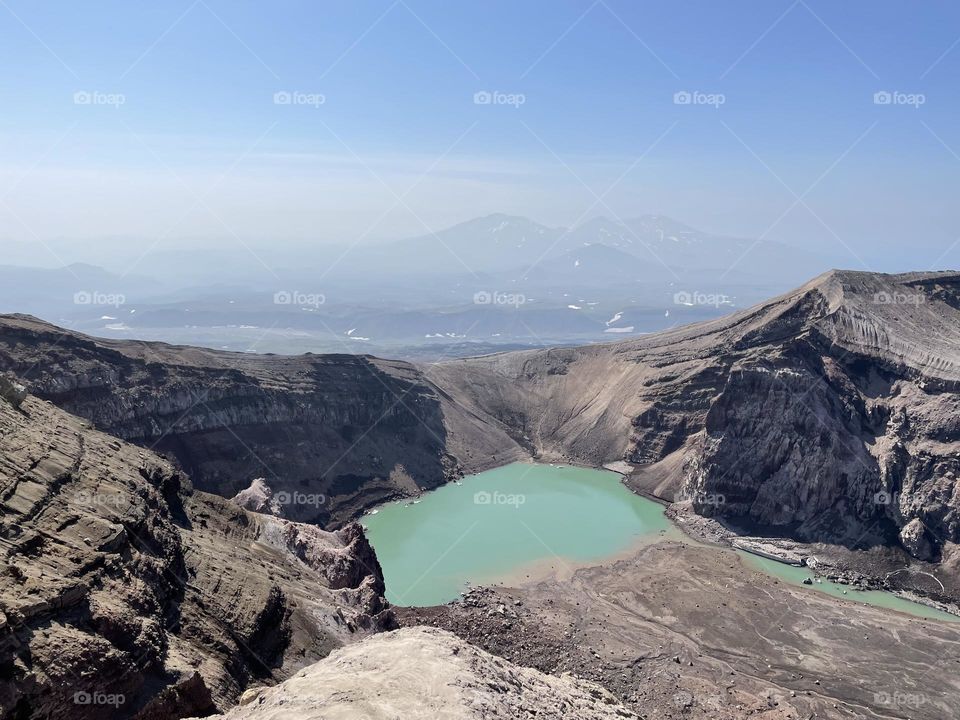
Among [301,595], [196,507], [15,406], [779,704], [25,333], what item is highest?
[25,333]

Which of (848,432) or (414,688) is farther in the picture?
(848,432)

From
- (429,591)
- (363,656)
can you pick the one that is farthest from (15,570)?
(429,591)

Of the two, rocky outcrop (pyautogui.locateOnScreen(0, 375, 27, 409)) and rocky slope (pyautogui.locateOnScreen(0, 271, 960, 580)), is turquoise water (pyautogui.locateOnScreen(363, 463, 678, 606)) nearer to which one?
rocky slope (pyautogui.locateOnScreen(0, 271, 960, 580))

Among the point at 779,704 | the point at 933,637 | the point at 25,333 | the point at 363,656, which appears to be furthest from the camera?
the point at 25,333

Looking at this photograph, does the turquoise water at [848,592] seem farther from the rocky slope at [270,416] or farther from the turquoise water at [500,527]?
the rocky slope at [270,416]

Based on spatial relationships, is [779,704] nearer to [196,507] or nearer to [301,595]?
[301,595]

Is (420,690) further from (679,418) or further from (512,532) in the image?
(679,418)
